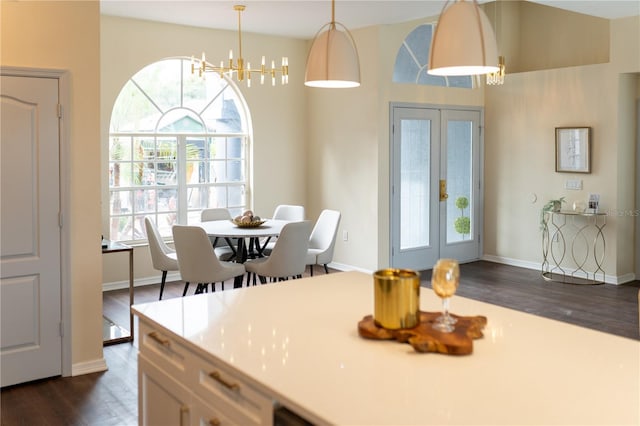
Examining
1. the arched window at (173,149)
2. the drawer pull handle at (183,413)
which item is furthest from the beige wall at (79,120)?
the arched window at (173,149)

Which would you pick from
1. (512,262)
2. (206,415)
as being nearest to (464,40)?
(206,415)

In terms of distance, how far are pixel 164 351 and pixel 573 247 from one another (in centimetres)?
622

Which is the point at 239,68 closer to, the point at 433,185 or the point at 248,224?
the point at 248,224

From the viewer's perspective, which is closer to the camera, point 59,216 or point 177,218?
point 59,216

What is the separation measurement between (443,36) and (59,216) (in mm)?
2938

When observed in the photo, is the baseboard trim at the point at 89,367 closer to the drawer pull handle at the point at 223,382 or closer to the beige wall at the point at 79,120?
the beige wall at the point at 79,120

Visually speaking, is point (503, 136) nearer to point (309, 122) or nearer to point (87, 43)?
point (309, 122)

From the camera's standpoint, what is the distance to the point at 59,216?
4.06 m

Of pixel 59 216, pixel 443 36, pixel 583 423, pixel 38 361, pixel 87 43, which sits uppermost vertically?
pixel 87 43

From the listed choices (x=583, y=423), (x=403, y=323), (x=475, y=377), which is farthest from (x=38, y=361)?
(x=583, y=423)

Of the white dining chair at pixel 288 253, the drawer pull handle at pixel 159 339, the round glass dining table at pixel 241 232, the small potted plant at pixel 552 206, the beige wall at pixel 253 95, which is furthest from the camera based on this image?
the small potted plant at pixel 552 206

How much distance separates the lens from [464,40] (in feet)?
6.46

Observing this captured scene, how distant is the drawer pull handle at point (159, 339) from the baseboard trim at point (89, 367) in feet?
7.11

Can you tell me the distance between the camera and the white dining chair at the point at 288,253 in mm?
5469
